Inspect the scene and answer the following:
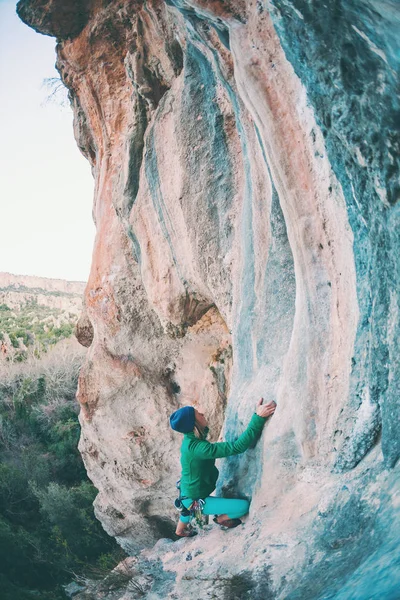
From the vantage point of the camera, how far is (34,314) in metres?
45.8

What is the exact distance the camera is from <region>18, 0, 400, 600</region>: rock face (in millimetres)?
2312

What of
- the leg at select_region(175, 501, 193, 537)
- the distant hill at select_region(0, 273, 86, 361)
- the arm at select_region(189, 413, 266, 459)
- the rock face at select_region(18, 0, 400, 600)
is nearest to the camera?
the rock face at select_region(18, 0, 400, 600)

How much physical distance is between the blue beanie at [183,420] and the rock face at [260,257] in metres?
0.57

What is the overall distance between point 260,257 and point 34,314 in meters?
45.6

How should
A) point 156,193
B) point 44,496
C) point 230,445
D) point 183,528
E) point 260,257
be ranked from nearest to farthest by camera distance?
1. point 230,445
2. point 260,257
3. point 183,528
4. point 156,193
5. point 44,496

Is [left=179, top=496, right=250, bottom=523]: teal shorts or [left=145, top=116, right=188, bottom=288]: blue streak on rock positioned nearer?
[left=179, top=496, right=250, bottom=523]: teal shorts

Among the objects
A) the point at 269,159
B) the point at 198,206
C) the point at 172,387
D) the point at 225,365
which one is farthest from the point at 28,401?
the point at 269,159

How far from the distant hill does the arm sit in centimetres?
2145

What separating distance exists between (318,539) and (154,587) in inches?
72.6

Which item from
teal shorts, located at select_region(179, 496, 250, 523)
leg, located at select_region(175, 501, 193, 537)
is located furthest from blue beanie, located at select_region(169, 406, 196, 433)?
leg, located at select_region(175, 501, 193, 537)

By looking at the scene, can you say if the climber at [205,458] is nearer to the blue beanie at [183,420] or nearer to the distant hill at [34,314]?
the blue beanie at [183,420]

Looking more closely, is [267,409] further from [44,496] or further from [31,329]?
[31,329]

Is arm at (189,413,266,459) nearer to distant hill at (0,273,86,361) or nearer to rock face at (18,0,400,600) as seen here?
rock face at (18,0,400,600)

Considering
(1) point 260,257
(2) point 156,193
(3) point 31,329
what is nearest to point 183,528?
(1) point 260,257
